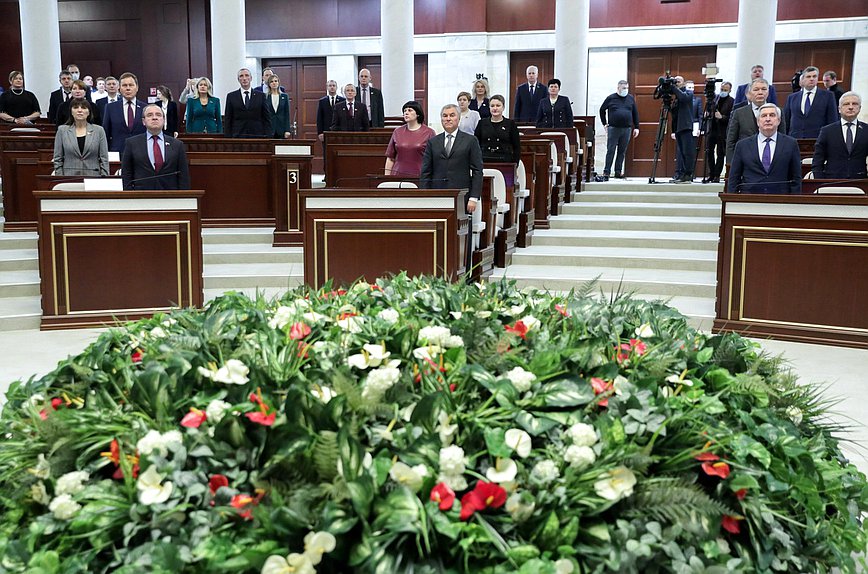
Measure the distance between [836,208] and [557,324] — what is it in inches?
176

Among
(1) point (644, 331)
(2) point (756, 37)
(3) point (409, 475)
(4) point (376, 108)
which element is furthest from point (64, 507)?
(2) point (756, 37)

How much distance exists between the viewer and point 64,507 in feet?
5.83

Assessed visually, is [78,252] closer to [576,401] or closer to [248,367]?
[248,367]

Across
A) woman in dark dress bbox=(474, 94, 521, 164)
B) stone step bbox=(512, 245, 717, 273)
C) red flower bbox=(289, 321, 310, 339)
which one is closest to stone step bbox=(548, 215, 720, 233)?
stone step bbox=(512, 245, 717, 273)

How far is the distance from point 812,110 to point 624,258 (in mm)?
2933

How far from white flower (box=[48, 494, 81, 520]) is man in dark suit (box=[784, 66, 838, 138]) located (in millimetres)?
9467

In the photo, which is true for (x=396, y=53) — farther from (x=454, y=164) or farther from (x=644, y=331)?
(x=644, y=331)

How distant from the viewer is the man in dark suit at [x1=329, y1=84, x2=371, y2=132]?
1136cm

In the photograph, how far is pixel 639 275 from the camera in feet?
27.5

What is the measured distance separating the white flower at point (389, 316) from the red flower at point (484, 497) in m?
0.81

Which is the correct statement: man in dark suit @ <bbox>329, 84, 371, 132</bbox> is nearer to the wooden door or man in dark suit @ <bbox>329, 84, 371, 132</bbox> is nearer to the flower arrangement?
the wooden door

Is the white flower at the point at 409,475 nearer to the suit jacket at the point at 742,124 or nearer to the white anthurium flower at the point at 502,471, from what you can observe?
the white anthurium flower at the point at 502,471

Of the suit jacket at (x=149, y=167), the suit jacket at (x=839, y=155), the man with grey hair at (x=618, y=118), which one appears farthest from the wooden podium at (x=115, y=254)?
the man with grey hair at (x=618, y=118)

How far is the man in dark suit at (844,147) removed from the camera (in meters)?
7.64
